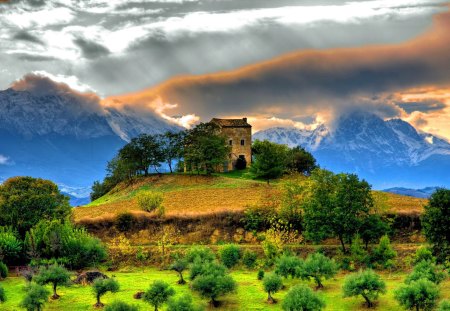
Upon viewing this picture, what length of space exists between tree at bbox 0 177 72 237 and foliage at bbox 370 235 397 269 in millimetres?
52894

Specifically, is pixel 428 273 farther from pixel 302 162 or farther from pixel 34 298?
pixel 302 162

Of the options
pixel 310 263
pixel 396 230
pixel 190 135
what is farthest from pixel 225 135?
pixel 310 263

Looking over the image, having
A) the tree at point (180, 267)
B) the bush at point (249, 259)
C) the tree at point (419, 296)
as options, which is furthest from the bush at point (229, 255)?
the tree at point (419, 296)

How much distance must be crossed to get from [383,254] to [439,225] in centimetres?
956

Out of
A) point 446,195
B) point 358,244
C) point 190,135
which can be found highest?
point 190,135

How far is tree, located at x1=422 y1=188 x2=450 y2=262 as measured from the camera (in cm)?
7406

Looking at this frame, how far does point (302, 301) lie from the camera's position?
Result: 58219 millimetres

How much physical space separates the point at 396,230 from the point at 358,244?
13136mm

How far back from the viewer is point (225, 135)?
6078 inches

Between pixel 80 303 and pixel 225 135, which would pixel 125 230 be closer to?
pixel 80 303

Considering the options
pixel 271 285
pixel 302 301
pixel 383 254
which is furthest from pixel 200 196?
pixel 302 301

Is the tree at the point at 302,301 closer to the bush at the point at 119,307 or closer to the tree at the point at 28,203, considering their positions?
the bush at the point at 119,307

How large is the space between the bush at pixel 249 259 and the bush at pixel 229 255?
44.9 inches

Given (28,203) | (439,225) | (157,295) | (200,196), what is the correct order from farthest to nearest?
(200,196) → (28,203) → (439,225) → (157,295)
